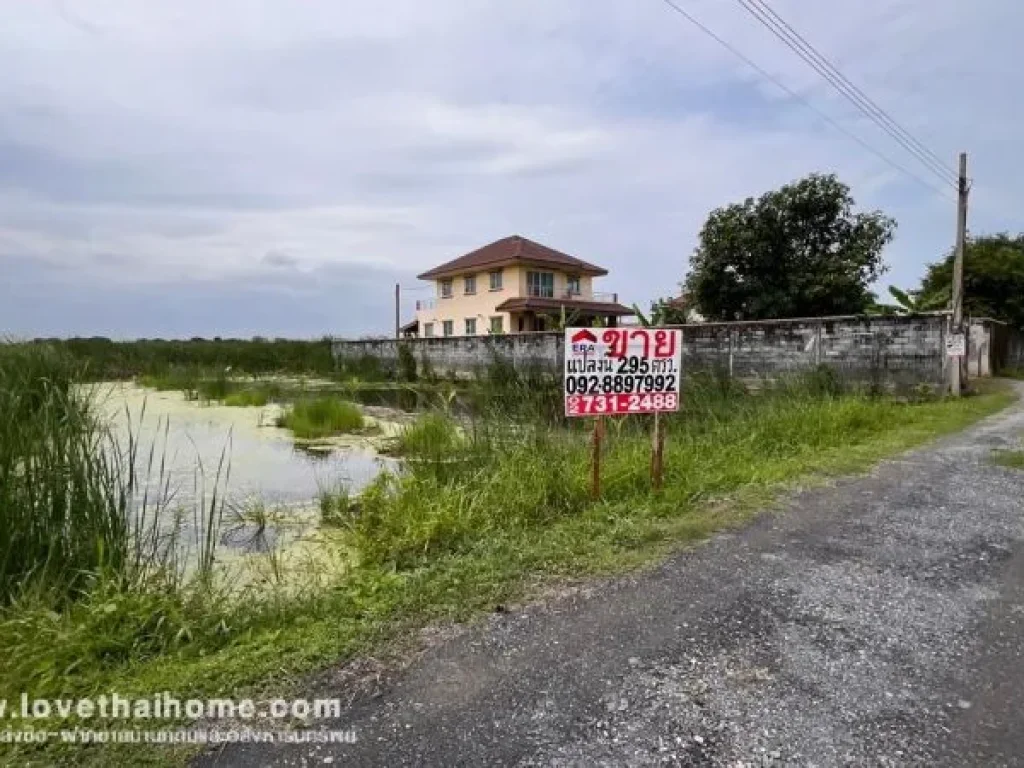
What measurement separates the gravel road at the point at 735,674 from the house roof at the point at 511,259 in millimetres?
27728

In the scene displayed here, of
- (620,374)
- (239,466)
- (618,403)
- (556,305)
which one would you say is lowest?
(239,466)

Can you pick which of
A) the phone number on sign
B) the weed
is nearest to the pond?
the weed

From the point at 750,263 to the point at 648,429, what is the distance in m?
15.9

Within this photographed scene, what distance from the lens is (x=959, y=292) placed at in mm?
12055

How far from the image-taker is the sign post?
4.09 m

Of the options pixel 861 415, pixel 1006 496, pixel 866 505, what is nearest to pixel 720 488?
pixel 866 505

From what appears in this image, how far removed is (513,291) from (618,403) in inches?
1063

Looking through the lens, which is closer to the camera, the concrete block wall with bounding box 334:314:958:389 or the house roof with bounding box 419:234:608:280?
the concrete block wall with bounding box 334:314:958:389

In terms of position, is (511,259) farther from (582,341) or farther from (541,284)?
(582,341)

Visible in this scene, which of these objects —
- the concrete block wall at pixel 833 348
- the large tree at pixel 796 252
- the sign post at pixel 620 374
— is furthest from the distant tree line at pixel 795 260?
the sign post at pixel 620 374

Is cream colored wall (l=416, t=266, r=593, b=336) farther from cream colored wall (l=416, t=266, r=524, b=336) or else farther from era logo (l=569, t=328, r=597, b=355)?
era logo (l=569, t=328, r=597, b=355)

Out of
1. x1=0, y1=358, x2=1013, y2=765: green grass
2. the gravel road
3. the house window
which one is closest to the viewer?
the gravel road

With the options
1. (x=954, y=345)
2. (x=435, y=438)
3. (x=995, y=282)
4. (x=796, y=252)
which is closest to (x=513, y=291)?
(x=796, y=252)

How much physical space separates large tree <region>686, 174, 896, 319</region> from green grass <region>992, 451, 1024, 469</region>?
14744 mm
